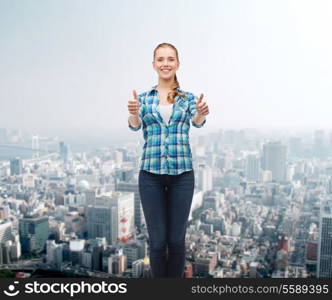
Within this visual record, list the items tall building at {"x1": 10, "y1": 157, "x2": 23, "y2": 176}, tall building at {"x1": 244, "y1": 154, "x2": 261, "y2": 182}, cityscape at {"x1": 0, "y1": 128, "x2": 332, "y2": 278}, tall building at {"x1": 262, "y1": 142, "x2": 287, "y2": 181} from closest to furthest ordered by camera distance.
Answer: cityscape at {"x1": 0, "y1": 128, "x2": 332, "y2": 278}
tall building at {"x1": 10, "y1": 157, "x2": 23, "y2": 176}
tall building at {"x1": 262, "y1": 142, "x2": 287, "y2": 181}
tall building at {"x1": 244, "y1": 154, "x2": 261, "y2": 182}

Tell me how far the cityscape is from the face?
74.5 inches

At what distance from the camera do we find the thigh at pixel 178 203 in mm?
1008

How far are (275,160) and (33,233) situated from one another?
9.99 ft

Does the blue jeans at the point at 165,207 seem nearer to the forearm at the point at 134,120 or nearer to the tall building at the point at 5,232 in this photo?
the forearm at the point at 134,120

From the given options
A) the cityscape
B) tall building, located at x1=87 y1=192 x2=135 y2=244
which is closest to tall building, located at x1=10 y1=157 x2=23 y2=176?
the cityscape

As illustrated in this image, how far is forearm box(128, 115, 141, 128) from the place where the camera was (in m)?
1.02

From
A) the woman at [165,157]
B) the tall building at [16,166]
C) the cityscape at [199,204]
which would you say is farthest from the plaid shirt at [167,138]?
the tall building at [16,166]

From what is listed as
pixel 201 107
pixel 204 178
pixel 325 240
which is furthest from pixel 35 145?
pixel 201 107

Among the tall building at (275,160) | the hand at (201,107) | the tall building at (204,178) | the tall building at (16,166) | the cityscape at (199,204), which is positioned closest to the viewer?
the hand at (201,107)

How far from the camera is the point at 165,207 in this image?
1.02 m

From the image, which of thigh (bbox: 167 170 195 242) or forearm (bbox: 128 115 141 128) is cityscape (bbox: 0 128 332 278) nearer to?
thigh (bbox: 167 170 195 242)

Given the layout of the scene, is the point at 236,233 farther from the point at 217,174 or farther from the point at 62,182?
the point at 62,182

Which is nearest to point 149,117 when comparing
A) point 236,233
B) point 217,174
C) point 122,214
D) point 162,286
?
point 162,286

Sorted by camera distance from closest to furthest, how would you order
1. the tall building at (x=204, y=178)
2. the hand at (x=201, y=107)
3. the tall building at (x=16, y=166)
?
the hand at (x=201, y=107)
the tall building at (x=16, y=166)
the tall building at (x=204, y=178)
